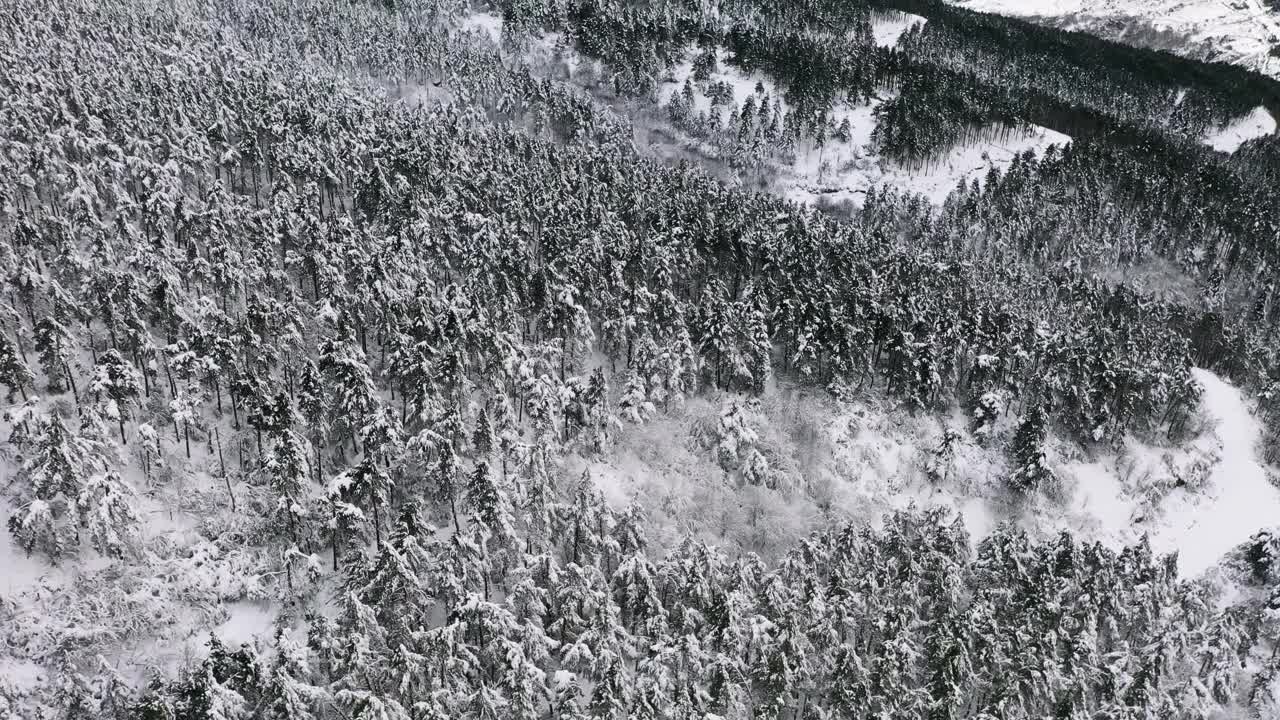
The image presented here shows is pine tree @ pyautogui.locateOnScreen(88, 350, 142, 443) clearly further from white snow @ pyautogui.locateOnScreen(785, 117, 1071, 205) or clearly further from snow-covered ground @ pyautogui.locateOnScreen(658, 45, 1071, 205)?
snow-covered ground @ pyautogui.locateOnScreen(658, 45, 1071, 205)

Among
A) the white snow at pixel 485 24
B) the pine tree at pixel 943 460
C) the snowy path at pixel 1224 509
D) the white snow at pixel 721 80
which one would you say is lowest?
the snowy path at pixel 1224 509

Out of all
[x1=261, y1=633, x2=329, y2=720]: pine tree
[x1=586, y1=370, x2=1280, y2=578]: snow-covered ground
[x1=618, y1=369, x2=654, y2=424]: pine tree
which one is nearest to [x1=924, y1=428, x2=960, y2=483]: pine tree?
[x1=586, y1=370, x2=1280, y2=578]: snow-covered ground

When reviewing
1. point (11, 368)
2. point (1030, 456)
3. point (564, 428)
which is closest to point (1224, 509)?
point (1030, 456)

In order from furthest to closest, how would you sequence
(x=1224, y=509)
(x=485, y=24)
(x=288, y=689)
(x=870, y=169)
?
(x=485, y=24)
(x=870, y=169)
(x=1224, y=509)
(x=288, y=689)

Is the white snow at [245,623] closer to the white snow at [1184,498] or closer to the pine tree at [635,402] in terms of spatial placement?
the pine tree at [635,402]

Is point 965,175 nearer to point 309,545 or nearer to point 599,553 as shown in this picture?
point 599,553

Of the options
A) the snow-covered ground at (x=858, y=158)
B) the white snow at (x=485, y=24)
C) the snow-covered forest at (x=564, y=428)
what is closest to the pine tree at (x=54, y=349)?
the snow-covered forest at (x=564, y=428)

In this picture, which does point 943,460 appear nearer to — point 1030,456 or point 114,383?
point 1030,456
